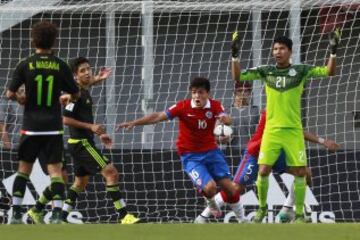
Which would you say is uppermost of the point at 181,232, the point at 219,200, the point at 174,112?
the point at 174,112

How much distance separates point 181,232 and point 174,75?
29.5 feet

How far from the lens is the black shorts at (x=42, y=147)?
12.1 m

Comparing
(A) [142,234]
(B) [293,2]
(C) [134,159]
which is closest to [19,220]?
(A) [142,234]

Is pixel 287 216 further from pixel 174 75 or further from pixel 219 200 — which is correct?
pixel 174 75

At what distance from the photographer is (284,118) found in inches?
522

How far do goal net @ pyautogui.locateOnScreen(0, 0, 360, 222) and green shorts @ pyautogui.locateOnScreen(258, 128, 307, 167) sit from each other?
3.27 meters

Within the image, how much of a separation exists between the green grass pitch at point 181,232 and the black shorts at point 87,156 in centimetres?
335

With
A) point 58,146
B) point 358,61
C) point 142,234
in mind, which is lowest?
point 142,234

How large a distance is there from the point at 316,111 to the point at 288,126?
5.68 metres

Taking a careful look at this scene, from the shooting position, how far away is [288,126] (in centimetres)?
1326

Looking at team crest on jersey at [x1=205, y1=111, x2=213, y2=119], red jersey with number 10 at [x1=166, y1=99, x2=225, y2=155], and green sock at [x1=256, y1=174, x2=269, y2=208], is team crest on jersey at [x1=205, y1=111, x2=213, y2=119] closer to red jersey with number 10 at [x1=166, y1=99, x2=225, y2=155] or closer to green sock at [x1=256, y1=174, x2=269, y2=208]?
red jersey with number 10 at [x1=166, y1=99, x2=225, y2=155]

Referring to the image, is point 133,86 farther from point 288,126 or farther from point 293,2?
point 288,126

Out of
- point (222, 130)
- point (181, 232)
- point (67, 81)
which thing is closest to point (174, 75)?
point (222, 130)

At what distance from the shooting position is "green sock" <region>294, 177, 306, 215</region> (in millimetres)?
13188
